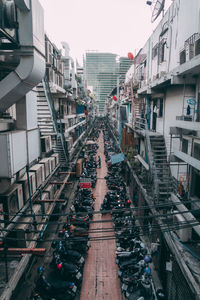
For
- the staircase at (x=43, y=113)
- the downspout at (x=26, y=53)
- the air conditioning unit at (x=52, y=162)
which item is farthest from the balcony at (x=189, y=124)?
the air conditioning unit at (x=52, y=162)

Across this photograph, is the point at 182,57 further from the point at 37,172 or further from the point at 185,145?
the point at 37,172

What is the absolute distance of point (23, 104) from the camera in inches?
316

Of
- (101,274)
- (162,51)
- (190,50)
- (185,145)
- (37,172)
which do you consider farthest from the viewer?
(162,51)

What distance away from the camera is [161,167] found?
13.4 m

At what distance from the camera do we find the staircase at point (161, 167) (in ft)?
37.9

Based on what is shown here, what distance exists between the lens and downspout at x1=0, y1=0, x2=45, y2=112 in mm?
6168

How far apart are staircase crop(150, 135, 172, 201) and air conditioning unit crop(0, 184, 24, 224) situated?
21.7 ft

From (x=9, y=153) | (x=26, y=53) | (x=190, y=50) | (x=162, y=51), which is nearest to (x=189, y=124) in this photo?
(x=190, y=50)

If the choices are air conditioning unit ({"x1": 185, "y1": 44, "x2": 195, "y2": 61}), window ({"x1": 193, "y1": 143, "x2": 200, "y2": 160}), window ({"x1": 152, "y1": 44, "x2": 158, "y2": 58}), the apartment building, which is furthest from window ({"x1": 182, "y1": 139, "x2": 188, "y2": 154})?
window ({"x1": 152, "y1": 44, "x2": 158, "y2": 58})

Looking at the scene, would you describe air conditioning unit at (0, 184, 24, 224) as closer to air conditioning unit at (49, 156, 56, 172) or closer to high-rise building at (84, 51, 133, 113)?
air conditioning unit at (49, 156, 56, 172)

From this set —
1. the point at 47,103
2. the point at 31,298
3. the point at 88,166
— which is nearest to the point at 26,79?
the point at 47,103

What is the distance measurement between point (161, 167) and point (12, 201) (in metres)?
8.73

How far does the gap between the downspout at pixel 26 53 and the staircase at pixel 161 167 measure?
777cm

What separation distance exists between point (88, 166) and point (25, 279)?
20.2 metres
